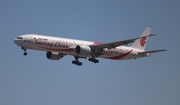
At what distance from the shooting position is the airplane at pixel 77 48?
211 feet

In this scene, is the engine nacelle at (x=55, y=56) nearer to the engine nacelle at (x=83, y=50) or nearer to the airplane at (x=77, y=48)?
the airplane at (x=77, y=48)

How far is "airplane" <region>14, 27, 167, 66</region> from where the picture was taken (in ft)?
211

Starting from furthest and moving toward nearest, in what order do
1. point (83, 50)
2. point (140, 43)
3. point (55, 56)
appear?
point (140, 43), point (55, 56), point (83, 50)

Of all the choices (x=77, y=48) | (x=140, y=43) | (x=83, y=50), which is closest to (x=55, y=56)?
(x=77, y=48)

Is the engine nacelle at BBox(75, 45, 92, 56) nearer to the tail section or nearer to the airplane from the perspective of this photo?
the airplane

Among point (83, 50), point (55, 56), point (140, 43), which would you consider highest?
point (140, 43)

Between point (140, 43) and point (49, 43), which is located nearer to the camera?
point (49, 43)

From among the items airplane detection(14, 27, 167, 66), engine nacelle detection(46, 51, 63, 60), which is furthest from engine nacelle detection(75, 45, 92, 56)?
engine nacelle detection(46, 51, 63, 60)

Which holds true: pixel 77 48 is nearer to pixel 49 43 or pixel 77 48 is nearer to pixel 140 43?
pixel 49 43

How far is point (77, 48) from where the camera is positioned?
217ft

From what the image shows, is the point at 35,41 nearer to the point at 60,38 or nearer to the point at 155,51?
the point at 60,38

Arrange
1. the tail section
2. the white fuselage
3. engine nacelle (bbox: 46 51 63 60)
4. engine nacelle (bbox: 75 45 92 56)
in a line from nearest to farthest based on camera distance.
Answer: the white fuselage < engine nacelle (bbox: 75 45 92 56) < engine nacelle (bbox: 46 51 63 60) < the tail section

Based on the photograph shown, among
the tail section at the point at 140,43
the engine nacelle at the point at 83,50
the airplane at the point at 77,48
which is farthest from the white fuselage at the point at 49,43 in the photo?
the tail section at the point at 140,43

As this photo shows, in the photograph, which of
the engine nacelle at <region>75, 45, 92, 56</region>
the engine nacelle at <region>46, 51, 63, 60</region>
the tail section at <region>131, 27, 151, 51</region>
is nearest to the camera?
the engine nacelle at <region>75, 45, 92, 56</region>
